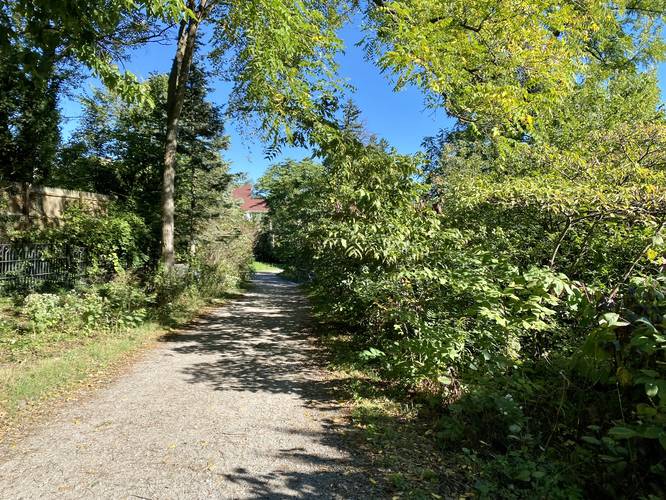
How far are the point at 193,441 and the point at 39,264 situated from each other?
811cm

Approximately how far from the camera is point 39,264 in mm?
9539

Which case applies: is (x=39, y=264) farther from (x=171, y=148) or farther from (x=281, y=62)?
(x=281, y=62)

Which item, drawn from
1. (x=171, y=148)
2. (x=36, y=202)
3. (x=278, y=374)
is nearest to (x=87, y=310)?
(x=278, y=374)

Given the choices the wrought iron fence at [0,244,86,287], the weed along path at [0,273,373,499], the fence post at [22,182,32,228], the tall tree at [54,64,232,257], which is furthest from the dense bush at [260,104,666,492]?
the tall tree at [54,64,232,257]

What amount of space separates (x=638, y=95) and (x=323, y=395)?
45.8ft

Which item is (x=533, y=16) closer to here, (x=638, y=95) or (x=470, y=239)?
(x=470, y=239)

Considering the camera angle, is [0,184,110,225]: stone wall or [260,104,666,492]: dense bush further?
[0,184,110,225]: stone wall

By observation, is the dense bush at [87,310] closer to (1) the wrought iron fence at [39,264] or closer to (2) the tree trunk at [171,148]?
(1) the wrought iron fence at [39,264]

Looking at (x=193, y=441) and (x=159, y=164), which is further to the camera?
(x=159, y=164)

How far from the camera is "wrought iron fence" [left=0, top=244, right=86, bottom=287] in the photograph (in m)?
8.86

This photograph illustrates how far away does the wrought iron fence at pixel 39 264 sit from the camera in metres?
8.86

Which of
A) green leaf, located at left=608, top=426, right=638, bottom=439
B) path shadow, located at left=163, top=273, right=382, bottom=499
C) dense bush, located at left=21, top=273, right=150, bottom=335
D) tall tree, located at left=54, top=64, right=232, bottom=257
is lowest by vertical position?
path shadow, located at left=163, top=273, right=382, bottom=499

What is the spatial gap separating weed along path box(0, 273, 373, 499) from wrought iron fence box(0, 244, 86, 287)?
460 cm

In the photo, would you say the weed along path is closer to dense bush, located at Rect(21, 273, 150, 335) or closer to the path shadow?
the path shadow
